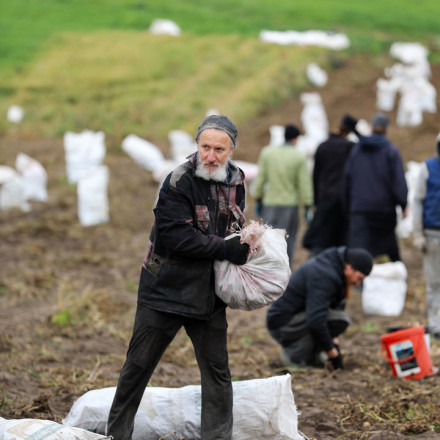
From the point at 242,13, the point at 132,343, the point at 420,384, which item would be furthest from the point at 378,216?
the point at 242,13

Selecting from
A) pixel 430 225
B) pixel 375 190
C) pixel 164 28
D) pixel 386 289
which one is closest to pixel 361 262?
pixel 430 225

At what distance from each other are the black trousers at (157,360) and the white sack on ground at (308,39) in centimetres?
1867

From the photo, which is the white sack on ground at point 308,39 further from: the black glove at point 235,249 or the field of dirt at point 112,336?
the black glove at point 235,249

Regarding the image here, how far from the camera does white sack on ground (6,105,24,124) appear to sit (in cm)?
1725

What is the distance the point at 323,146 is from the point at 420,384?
319 centimetres

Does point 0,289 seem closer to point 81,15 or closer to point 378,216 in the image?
point 378,216

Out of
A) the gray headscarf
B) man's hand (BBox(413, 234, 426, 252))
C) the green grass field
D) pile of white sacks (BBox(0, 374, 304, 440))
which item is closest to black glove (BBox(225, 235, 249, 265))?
the gray headscarf

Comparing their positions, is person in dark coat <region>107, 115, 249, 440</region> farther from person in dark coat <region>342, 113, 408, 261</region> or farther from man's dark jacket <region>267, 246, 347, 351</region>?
person in dark coat <region>342, 113, 408, 261</region>

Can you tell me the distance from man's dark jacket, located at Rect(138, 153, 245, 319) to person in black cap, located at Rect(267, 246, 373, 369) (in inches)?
67.6

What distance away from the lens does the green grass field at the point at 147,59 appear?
1770cm

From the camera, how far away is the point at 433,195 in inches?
241

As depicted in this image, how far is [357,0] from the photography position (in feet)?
102

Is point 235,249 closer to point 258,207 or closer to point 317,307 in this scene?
point 317,307

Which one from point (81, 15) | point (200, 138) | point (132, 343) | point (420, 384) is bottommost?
point (420, 384)
